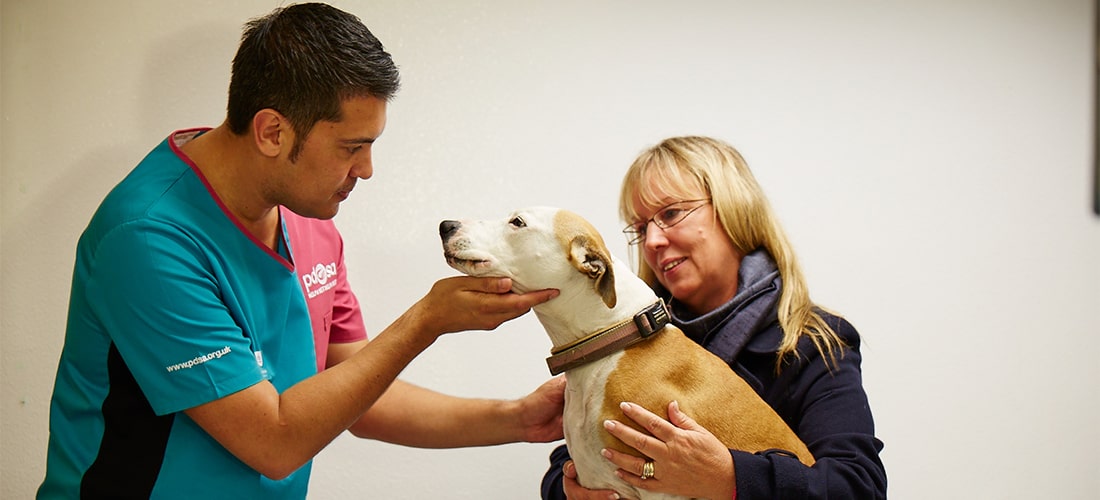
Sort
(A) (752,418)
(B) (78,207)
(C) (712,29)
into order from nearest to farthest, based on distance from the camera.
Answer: (A) (752,418) < (B) (78,207) < (C) (712,29)

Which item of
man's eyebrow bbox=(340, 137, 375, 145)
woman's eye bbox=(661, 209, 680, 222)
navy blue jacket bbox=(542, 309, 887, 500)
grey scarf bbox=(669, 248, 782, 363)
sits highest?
man's eyebrow bbox=(340, 137, 375, 145)

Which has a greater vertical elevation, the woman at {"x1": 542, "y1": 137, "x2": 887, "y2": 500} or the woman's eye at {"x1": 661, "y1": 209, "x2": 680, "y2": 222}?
the woman's eye at {"x1": 661, "y1": 209, "x2": 680, "y2": 222}

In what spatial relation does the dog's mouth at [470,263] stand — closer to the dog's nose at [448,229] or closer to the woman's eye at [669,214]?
the dog's nose at [448,229]

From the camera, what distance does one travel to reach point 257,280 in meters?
1.72

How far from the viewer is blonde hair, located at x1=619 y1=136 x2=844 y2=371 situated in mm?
1967

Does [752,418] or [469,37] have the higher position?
[469,37]

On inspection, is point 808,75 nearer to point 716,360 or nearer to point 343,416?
point 716,360

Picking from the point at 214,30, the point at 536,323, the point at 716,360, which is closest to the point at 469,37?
the point at 214,30

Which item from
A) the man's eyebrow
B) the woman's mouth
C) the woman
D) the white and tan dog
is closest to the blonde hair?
the woman

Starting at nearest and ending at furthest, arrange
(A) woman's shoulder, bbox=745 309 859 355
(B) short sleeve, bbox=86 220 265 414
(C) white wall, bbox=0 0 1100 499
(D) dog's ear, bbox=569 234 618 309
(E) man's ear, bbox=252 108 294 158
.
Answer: (B) short sleeve, bbox=86 220 265 414
(E) man's ear, bbox=252 108 294 158
(D) dog's ear, bbox=569 234 618 309
(A) woman's shoulder, bbox=745 309 859 355
(C) white wall, bbox=0 0 1100 499

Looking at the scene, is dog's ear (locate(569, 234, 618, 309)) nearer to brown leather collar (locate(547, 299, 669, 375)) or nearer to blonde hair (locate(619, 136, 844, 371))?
brown leather collar (locate(547, 299, 669, 375))

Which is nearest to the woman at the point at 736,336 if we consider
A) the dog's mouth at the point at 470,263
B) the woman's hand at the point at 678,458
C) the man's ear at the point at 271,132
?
the woman's hand at the point at 678,458

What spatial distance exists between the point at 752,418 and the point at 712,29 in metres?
1.45

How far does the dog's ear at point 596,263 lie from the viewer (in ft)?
5.53
